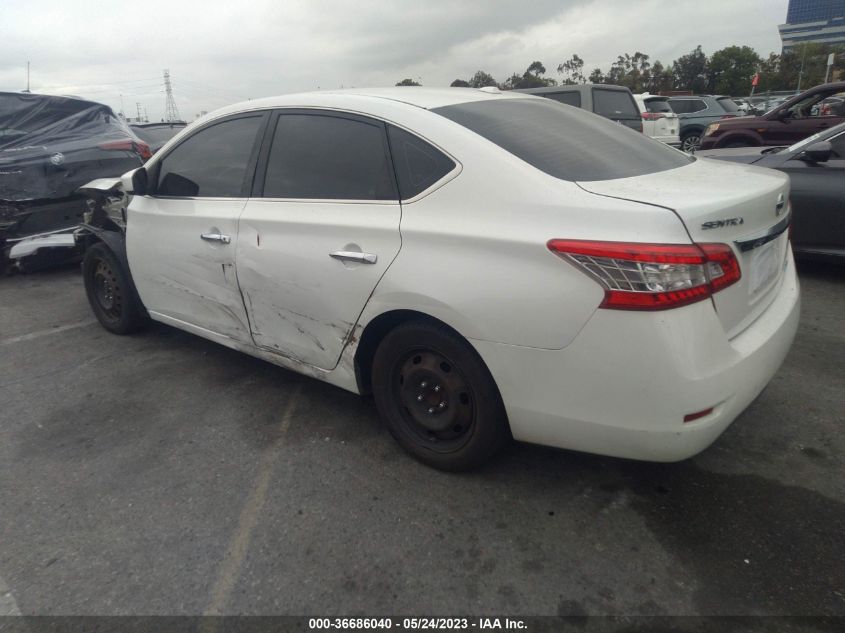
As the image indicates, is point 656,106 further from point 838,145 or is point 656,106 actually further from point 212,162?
point 212,162

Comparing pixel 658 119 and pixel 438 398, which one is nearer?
pixel 438 398

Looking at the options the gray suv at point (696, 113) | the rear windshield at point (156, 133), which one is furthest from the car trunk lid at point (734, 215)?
the gray suv at point (696, 113)

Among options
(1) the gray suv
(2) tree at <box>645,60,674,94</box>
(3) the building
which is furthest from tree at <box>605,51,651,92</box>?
(3) the building

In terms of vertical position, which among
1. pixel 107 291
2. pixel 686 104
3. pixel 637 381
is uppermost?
pixel 686 104

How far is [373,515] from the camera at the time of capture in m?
2.50

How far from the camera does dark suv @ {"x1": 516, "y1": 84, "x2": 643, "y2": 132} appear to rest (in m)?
10.2

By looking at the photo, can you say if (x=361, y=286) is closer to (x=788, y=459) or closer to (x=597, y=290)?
(x=597, y=290)

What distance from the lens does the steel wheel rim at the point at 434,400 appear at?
256 cm

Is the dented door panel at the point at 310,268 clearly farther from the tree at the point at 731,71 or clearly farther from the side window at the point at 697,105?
the tree at the point at 731,71

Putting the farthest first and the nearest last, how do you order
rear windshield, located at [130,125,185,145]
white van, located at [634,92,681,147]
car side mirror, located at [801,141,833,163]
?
white van, located at [634,92,681,147]
rear windshield, located at [130,125,185,145]
car side mirror, located at [801,141,833,163]

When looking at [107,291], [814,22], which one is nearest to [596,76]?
[107,291]

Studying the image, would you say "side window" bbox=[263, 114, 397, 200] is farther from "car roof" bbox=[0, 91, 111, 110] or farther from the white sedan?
"car roof" bbox=[0, 91, 111, 110]

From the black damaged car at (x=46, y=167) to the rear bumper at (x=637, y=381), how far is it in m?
5.35

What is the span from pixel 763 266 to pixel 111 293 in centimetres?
416
